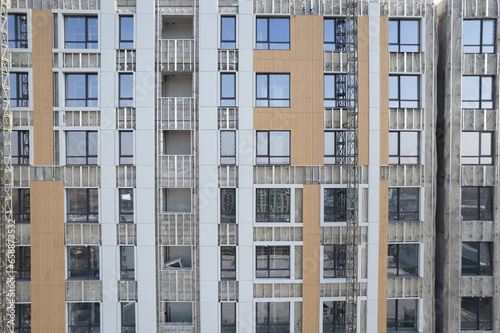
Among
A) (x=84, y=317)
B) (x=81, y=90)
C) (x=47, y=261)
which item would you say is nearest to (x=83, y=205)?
(x=47, y=261)

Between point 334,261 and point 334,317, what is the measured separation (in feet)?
11.0

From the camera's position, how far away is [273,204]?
17734 millimetres

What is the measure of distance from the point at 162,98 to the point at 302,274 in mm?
13144

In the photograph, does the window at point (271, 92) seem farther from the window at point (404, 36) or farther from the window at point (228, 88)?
the window at point (404, 36)

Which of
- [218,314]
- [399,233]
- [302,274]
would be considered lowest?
[218,314]

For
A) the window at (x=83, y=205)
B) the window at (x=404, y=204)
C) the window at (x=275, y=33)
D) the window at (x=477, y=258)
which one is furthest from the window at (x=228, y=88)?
the window at (x=477, y=258)

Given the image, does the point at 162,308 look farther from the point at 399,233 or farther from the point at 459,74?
the point at 459,74

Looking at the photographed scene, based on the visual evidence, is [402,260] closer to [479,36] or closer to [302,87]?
[302,87]

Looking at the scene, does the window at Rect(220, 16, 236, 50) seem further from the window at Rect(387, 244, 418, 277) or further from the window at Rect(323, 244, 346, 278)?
the window at Rect(387, 244, 418, 277)

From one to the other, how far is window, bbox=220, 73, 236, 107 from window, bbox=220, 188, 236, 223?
518 centimetres

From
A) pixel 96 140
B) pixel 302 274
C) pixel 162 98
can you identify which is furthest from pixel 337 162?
pixel 96 140

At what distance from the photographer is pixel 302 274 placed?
17625 mm

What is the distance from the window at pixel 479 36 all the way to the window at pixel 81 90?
22.3 metres

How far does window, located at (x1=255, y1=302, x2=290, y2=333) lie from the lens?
703 inches
